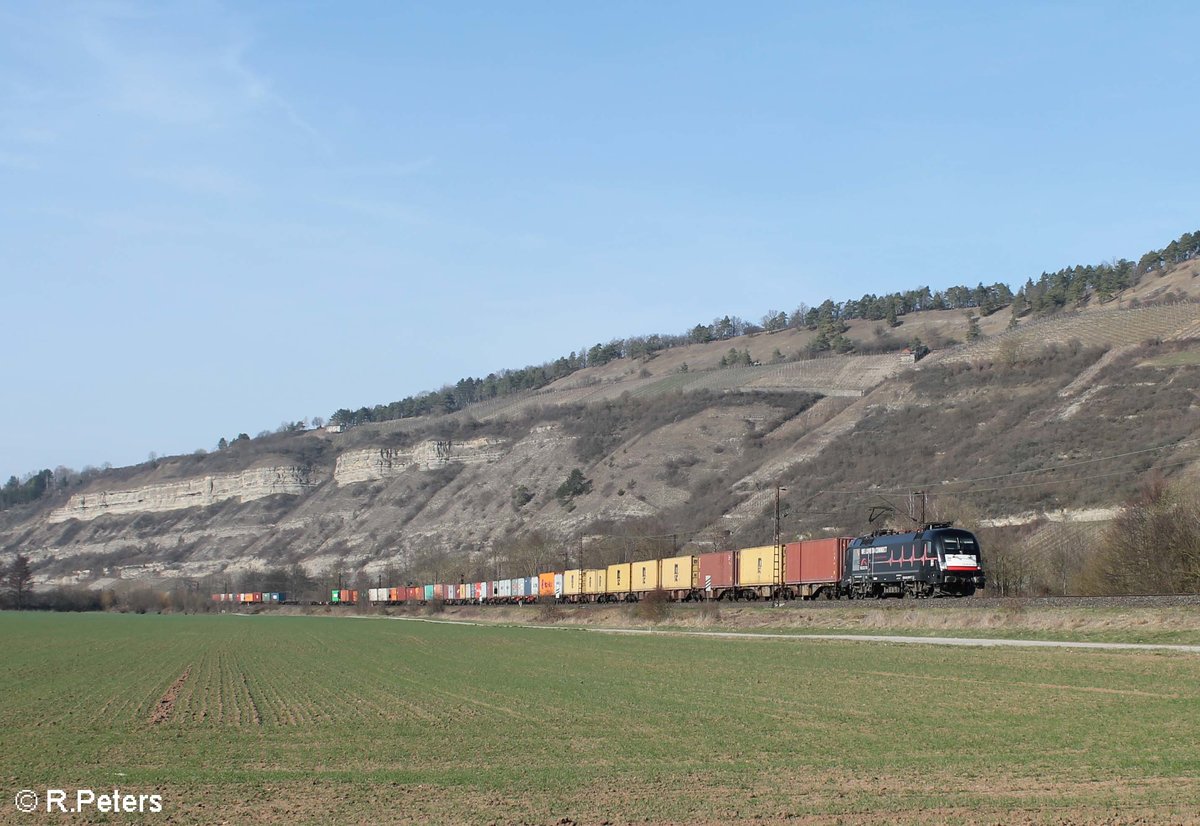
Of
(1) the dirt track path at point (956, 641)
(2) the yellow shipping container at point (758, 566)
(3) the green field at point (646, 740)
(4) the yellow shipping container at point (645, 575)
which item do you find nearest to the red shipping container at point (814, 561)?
(2) the yellow shipping container at point (758, 566)

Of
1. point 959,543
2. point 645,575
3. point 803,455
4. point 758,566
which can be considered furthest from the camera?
point 803,455

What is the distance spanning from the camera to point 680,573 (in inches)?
3024

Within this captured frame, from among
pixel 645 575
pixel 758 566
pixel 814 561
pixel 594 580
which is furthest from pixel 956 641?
pixel 594 580

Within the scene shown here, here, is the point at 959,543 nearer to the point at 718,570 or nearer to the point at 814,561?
the point at 814,561

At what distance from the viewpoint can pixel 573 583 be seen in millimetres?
94438

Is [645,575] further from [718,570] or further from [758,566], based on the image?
[758,566]

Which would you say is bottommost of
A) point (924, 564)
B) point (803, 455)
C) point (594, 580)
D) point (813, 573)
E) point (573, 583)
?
→ point (573, 583)

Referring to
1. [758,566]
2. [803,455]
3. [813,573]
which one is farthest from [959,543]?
[803,455]

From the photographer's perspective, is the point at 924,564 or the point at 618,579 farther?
the point at 618,579

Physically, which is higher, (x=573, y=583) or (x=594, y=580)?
(x=594, y=580)

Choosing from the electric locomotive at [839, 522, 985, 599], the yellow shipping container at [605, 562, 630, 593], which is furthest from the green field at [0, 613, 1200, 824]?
the yellow shipping container at [605, 562, 630, 593]

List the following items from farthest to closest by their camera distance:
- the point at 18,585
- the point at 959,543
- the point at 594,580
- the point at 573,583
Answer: the point at 18,585, the point at 573,583, the point at 594,580, the point at 959,543

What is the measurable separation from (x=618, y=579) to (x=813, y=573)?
24.9 metres

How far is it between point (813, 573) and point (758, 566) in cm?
512
